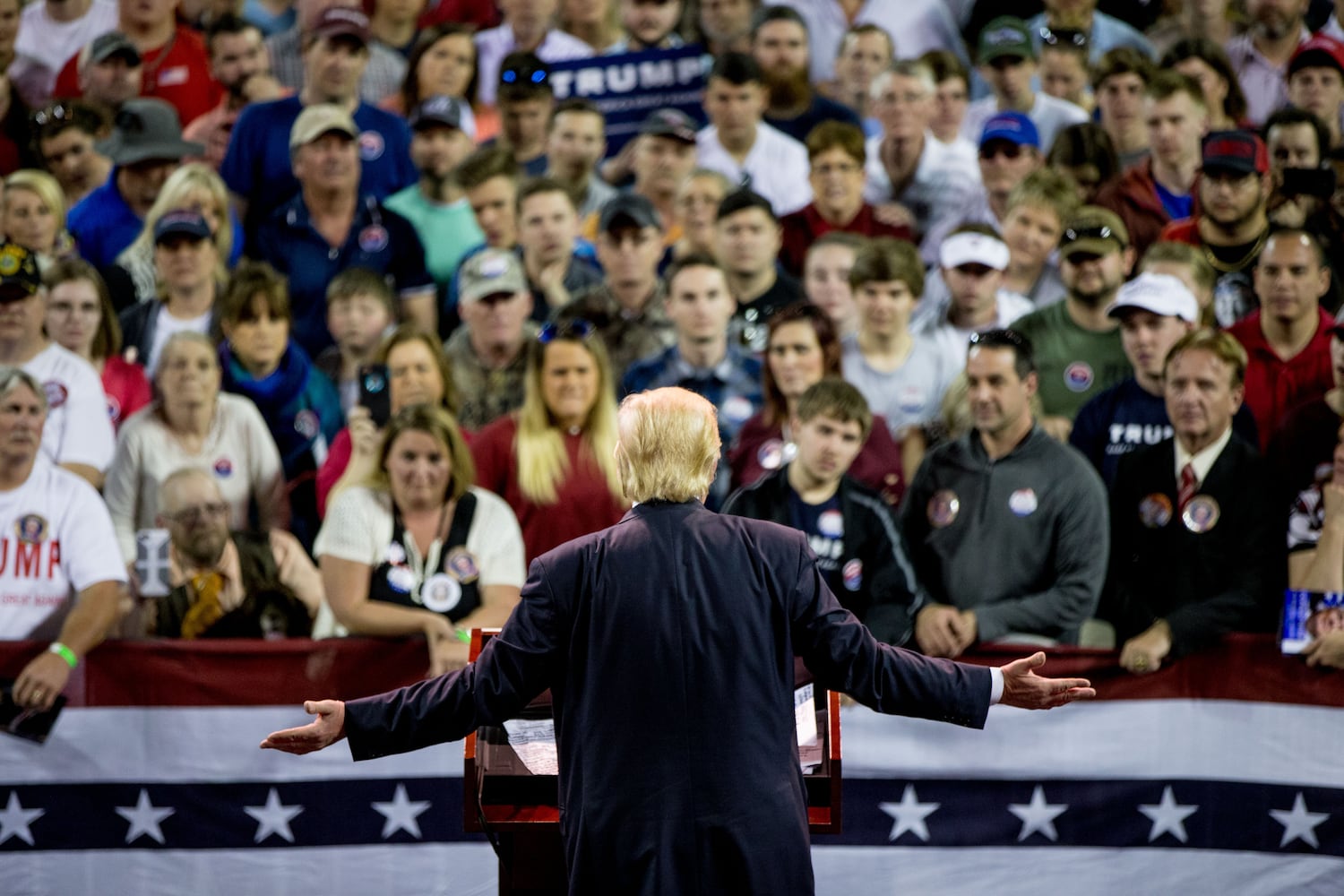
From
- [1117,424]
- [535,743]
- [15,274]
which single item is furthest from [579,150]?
[535,743]

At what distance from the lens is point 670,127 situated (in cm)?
947

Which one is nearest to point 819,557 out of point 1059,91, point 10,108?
point 1059,91

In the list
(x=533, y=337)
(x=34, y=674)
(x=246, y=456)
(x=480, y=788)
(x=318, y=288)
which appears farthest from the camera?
(x=318, y=288)

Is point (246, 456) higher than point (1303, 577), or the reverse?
point (246, 456)

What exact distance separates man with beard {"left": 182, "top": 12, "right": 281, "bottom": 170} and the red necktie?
228 inches

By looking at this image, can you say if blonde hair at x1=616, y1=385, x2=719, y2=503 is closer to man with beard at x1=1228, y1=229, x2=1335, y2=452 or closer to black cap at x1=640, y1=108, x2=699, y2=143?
man with beard at x1=1228, y1=229, x2=1335, y2=452

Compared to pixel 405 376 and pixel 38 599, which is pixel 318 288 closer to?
pixel 405 376

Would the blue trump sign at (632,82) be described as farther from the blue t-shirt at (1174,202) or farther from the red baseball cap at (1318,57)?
the red baseball cap at (1318,57)

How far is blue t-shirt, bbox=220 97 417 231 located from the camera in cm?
941

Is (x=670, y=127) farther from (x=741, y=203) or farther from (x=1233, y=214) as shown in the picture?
(x=1233, y=214)

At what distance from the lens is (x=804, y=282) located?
855 centimetres

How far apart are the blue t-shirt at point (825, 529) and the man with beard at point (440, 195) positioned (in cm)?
316

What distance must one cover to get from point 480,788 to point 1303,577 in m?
3.43

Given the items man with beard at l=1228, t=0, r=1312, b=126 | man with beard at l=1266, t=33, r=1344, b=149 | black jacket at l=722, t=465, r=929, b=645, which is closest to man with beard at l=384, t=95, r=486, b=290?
black jacket at l=722, t=465, r=929, b=645
